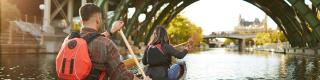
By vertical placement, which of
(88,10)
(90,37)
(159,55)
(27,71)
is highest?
(88,10)

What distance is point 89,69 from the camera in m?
4.28

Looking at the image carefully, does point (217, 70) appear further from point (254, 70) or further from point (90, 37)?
point (90, 37)

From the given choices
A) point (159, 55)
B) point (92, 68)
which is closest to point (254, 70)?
point (159, 55)

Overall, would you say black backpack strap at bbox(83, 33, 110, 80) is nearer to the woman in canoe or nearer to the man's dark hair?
the man's dark hair

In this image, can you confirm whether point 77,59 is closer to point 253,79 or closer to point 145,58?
point 145,58

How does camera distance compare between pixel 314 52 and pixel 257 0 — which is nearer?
pixel 314 52

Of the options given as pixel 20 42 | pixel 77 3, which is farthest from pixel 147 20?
pixel 20 42

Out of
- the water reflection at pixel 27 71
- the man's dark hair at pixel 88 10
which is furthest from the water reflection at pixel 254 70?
the man's dark hair at pixel 88 10

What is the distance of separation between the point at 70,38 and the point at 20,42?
37.5 metres

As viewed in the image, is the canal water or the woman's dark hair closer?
the woman's dark hair

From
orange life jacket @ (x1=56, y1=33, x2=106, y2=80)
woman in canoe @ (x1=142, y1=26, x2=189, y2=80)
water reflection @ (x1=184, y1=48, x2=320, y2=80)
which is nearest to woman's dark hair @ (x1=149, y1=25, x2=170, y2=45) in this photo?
woman in canoe @ (x1=142, y1=26, x2=189, y2=80)

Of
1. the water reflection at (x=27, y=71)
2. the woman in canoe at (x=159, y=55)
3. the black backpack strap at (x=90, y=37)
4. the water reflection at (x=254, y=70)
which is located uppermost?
the black backpack strap at (x=90, y=37)

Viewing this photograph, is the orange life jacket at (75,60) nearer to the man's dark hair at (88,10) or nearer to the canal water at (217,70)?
the man's dark hair at (88,10)

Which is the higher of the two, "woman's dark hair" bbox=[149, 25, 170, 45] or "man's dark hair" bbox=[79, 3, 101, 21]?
"man's dark hair" bbox=[79, 3, 101, 21]
